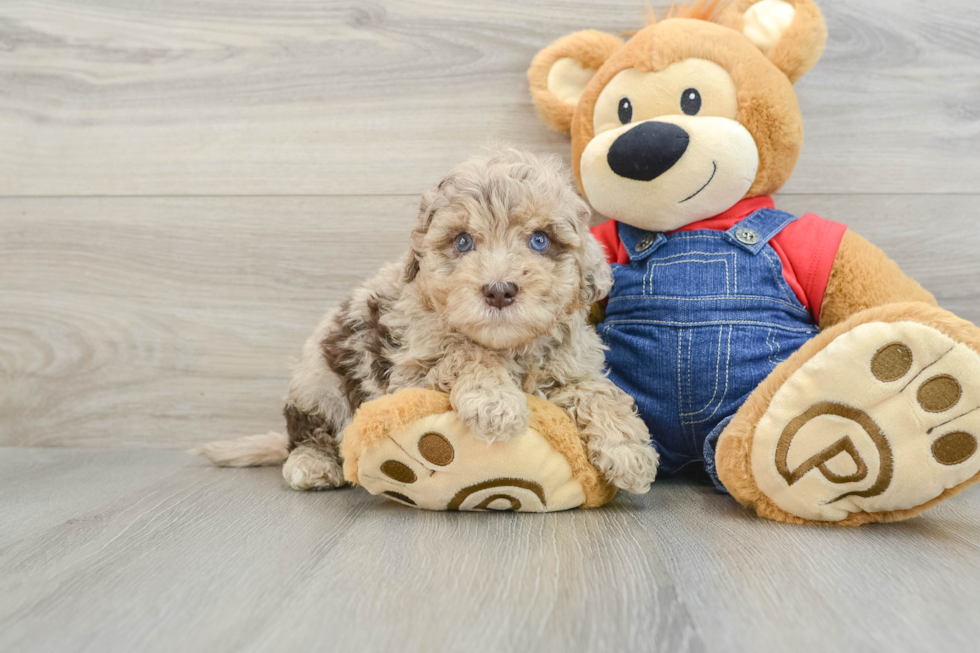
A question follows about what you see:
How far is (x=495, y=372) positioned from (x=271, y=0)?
4.32ft

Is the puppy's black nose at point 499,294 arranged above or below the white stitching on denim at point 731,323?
above

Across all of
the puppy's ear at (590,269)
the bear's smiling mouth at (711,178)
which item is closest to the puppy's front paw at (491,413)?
the puppy's ear at (590,269)

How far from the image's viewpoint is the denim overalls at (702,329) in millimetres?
1366

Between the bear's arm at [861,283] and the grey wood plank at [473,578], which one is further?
the bear's arm at [861,283]

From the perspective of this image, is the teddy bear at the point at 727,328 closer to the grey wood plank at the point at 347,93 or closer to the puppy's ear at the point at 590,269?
the puppy's ear at the point at 590,269

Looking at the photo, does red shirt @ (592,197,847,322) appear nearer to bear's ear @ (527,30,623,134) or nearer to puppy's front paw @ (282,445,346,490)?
bear's ear @ (527,30,623,134)

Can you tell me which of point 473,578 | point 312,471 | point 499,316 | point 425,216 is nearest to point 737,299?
point 499,316

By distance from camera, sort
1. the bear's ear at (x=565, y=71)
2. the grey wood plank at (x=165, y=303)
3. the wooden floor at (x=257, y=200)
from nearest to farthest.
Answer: the wooden floor at (x=257, y=200) < the bear's ear at (x=565, y=71) < the grey wood plank at (x=165, y=303)

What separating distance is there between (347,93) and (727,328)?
1.21 meters

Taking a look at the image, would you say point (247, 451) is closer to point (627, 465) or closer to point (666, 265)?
point (627, 465)

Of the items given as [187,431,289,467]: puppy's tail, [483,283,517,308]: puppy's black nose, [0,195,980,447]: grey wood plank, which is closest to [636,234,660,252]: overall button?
[483,283,517,308]: puppy's black nose

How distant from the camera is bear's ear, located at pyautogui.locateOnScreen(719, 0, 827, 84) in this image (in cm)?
145

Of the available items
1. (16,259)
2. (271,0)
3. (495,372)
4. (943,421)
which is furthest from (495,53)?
(16,259)

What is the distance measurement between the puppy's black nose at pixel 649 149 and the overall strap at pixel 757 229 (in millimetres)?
209
